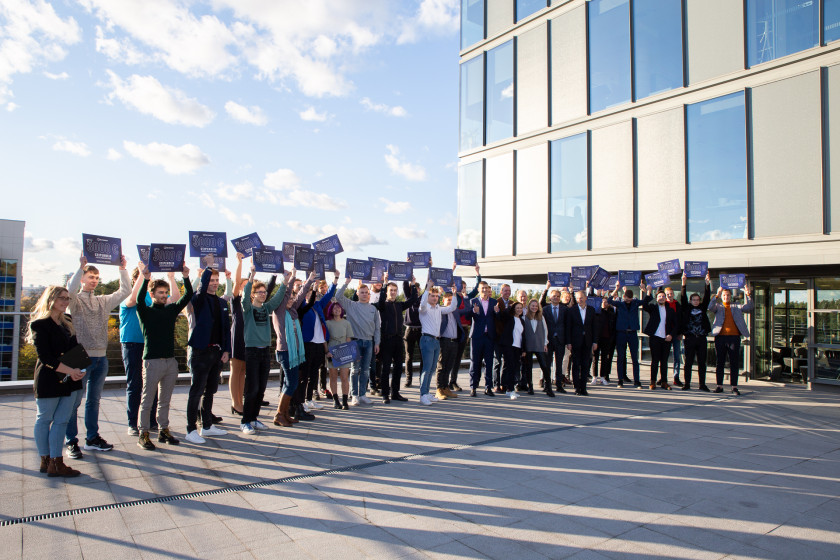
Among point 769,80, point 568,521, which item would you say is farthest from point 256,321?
point 769,80

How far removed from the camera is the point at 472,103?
60.0 ft

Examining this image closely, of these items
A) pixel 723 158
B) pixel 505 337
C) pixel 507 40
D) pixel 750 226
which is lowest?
pixel 505 337

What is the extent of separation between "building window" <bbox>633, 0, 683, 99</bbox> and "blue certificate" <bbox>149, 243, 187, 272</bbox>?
1220 centimetres

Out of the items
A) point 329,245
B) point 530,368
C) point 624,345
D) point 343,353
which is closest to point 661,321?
point 624,345

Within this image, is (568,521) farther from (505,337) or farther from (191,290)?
(505,337)

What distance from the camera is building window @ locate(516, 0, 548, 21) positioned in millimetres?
16467

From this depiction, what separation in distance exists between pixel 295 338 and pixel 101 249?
2.46 m

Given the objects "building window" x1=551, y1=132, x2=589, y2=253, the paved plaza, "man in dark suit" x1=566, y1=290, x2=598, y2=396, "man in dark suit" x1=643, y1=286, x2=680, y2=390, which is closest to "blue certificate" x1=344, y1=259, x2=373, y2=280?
the paved plaza

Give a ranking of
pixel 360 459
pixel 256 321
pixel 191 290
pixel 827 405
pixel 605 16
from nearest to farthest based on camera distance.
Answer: pixel 360 459 < pixel 191 290 < pixel 256 321 < pixel 827 405 < pixel 605 16

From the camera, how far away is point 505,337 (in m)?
9.70

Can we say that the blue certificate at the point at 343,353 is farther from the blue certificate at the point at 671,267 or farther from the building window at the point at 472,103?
the building window at the point at 472,103

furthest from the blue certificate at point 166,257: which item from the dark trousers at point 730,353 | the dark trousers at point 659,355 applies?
the dark trousers at point 730,353

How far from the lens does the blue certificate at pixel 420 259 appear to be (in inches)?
383

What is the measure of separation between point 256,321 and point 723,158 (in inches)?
432
